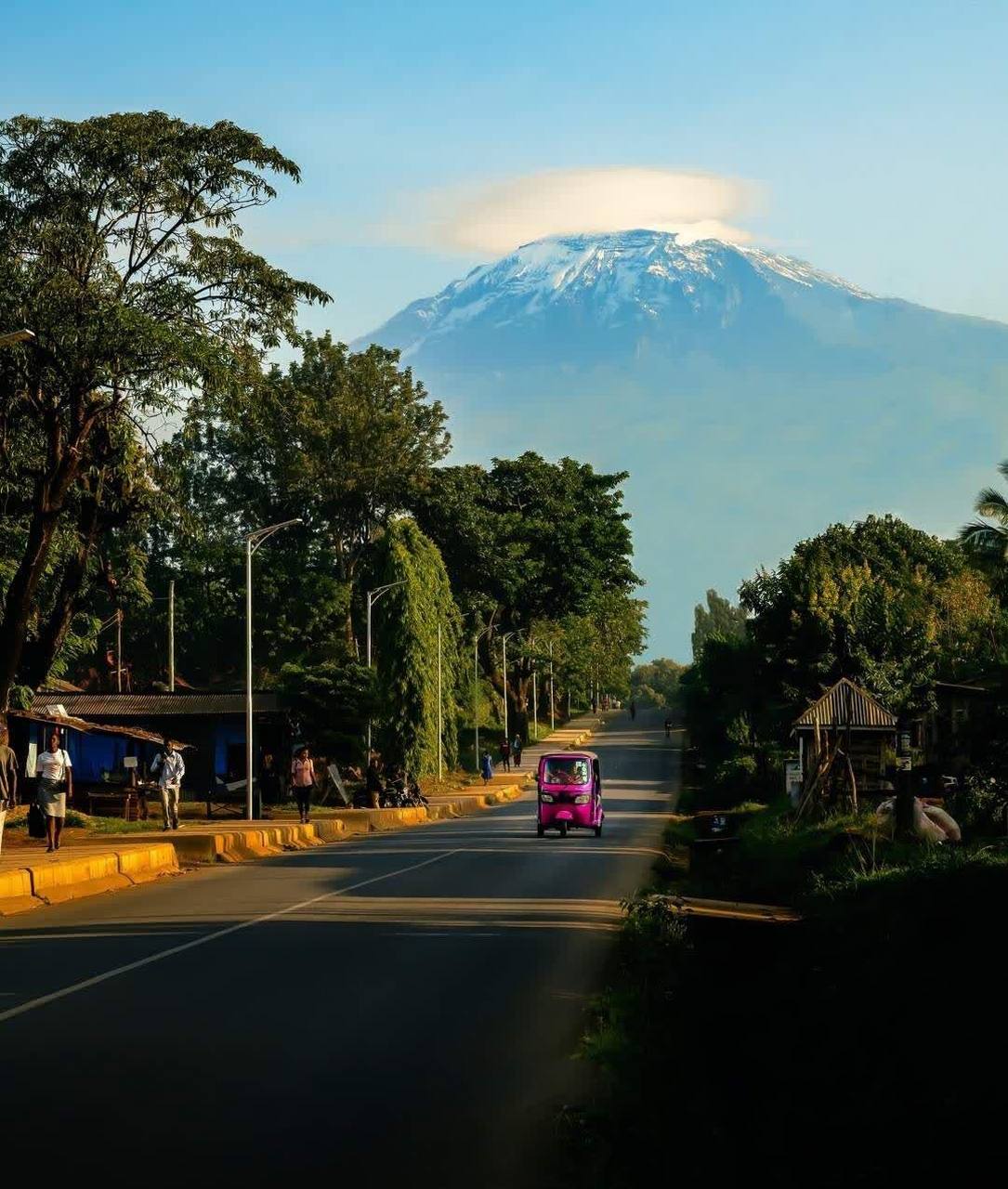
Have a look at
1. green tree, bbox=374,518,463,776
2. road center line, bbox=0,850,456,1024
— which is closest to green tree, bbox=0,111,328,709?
road center line, bbox=0,850,456,1024

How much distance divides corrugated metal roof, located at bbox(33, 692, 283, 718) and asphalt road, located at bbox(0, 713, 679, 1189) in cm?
3422

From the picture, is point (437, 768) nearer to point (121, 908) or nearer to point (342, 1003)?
point (121, 908)

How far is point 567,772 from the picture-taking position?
44.2 m

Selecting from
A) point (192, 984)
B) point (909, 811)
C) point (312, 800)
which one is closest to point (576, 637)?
point (312, 800)

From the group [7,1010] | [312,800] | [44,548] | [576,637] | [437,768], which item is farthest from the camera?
[576,637]

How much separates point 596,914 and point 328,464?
75.5m

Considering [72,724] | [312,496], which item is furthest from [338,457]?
[72,724]

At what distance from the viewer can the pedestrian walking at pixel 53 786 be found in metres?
28.2

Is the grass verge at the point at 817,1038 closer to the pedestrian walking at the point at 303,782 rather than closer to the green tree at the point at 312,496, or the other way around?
the pedestrian walking at the point at 303,782

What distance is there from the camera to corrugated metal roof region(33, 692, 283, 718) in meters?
59.3

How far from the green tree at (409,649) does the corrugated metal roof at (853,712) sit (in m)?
35.5

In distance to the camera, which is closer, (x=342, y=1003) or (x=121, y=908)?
(x=342, y=1003)

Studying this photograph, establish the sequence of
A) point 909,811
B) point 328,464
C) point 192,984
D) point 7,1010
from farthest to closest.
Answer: point 328,464, point 909,811, point 192,984, point 7,1010

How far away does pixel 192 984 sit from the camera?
14.2 m
